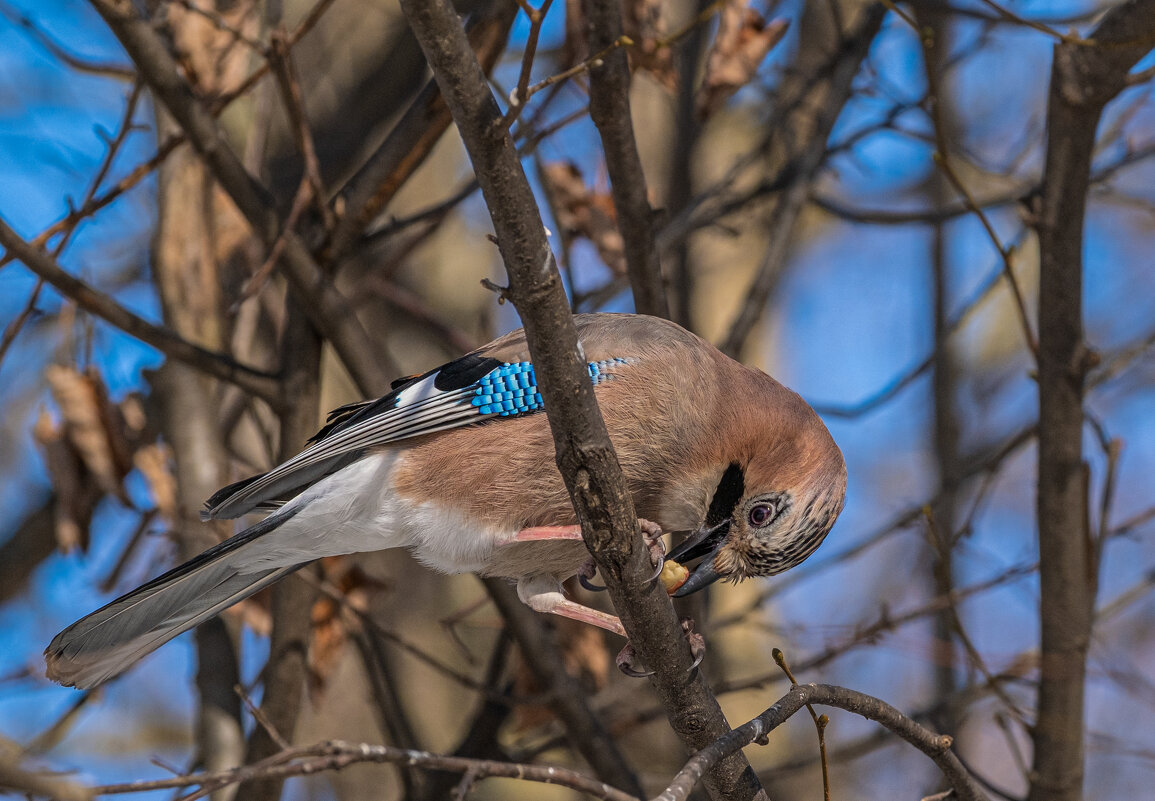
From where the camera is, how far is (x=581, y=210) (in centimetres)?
438

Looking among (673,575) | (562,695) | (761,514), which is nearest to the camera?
(673,575)

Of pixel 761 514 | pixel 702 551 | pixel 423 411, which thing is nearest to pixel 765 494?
pixel 761 514

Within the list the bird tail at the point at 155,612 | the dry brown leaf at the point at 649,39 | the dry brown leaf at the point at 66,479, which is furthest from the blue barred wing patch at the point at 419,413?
the dry brown leaf at the point at 649,39

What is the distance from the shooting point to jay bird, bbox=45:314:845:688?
3102mm

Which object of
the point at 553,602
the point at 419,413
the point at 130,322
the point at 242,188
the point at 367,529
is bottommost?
the point at 553,602

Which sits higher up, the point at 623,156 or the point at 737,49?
the point at 737,49

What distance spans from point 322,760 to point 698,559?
136 centimetres

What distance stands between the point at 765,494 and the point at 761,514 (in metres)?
0.06

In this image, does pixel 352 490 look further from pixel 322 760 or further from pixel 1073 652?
pixel 1073 652

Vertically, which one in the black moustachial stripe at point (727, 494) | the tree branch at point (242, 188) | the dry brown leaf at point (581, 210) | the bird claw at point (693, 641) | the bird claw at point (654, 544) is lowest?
the bird claw at point (693, 641)

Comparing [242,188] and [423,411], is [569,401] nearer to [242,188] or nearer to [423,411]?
[423,411]

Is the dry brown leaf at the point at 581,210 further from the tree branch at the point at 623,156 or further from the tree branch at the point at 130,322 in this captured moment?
the tree branch at the point at 130,322

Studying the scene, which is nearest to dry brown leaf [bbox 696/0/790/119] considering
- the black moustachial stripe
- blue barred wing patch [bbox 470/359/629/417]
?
blue barred wing patch [bbox 470/359/629/417]

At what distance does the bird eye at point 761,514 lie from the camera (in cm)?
310
